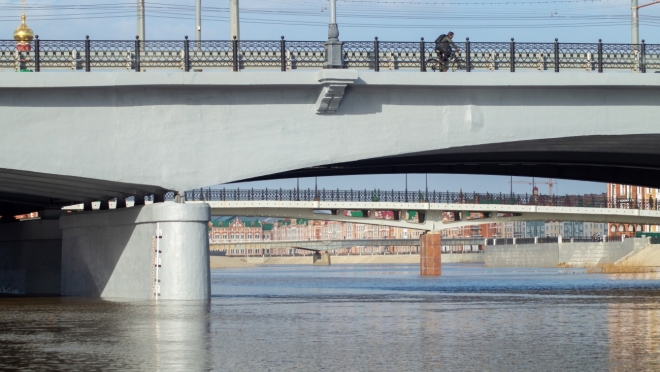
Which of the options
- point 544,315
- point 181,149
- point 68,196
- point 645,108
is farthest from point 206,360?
point 68,196

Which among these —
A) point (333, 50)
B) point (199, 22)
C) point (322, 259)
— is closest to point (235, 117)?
point (333, 50)

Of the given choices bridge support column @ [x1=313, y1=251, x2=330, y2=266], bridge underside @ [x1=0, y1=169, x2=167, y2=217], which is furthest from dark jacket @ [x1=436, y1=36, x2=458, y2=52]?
bridge support column @ [x1=313, y1=251, x2=330, y2=266]

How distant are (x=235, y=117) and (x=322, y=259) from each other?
164 m

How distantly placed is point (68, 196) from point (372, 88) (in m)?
13.4

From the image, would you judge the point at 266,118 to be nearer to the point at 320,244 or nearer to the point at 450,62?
the point at 450,62

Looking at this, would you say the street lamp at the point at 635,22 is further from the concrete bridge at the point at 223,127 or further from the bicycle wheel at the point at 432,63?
the bicycle wheel at the point at 432,63

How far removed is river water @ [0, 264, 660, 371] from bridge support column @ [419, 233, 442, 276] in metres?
56.1

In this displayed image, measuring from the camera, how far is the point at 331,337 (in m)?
16.6

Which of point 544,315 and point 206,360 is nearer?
point 206,360

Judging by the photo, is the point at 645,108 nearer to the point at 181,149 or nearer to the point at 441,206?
the point at 181,149

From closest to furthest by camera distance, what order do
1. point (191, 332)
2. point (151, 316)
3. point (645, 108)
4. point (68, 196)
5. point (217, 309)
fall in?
point (191, 332)
point (151, 316)
point (217, 309)
point (645, 108)
point (68, 196)

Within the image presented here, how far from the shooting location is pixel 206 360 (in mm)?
13516

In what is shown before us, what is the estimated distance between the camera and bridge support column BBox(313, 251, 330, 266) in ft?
620

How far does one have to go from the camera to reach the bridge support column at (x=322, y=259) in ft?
620
